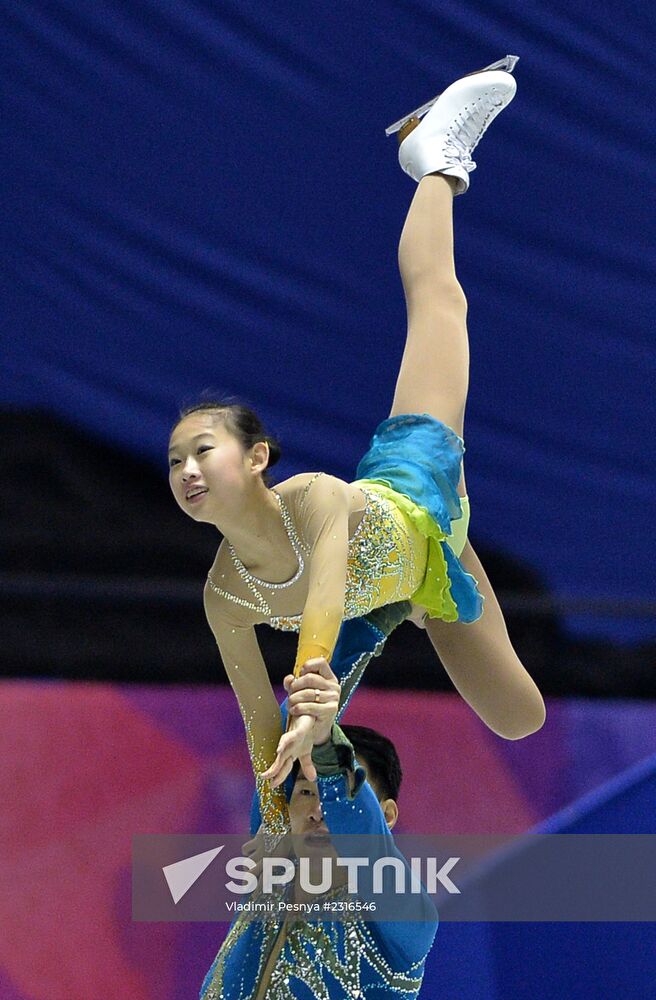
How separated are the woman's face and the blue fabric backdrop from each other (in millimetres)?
1343

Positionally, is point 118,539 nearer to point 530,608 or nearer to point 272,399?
point 272,399

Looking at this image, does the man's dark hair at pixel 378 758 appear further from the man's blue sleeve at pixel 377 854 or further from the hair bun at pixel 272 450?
the hair bun at pixel 272 450

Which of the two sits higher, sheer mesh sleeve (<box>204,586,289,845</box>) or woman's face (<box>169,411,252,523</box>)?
woman's face (<box>169,411,252,523</box>)

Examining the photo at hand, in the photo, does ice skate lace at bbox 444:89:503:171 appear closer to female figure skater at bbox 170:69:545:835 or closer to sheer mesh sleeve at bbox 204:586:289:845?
female figure skater at bbox 170:69:545:835

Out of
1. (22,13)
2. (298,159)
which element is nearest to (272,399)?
(298,159)

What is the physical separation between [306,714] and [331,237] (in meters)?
2.26

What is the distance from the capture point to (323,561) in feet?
7.87

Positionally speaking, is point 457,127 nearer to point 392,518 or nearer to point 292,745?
point 392,518

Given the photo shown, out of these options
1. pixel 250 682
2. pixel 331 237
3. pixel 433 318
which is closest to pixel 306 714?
pixel 250 682

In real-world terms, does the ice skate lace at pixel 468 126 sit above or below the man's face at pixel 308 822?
above

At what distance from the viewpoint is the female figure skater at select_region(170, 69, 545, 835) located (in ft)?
8.32

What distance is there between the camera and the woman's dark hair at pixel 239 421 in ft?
8.66

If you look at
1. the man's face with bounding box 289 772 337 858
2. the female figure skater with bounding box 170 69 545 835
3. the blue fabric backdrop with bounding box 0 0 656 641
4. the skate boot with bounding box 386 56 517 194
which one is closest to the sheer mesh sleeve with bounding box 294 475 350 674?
the female figure skater with bounding box 170 69 545 835

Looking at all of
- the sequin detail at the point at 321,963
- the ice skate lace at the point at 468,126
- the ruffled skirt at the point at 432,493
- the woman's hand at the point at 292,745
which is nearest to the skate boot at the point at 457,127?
the ice skate lace at the point at 468,126
